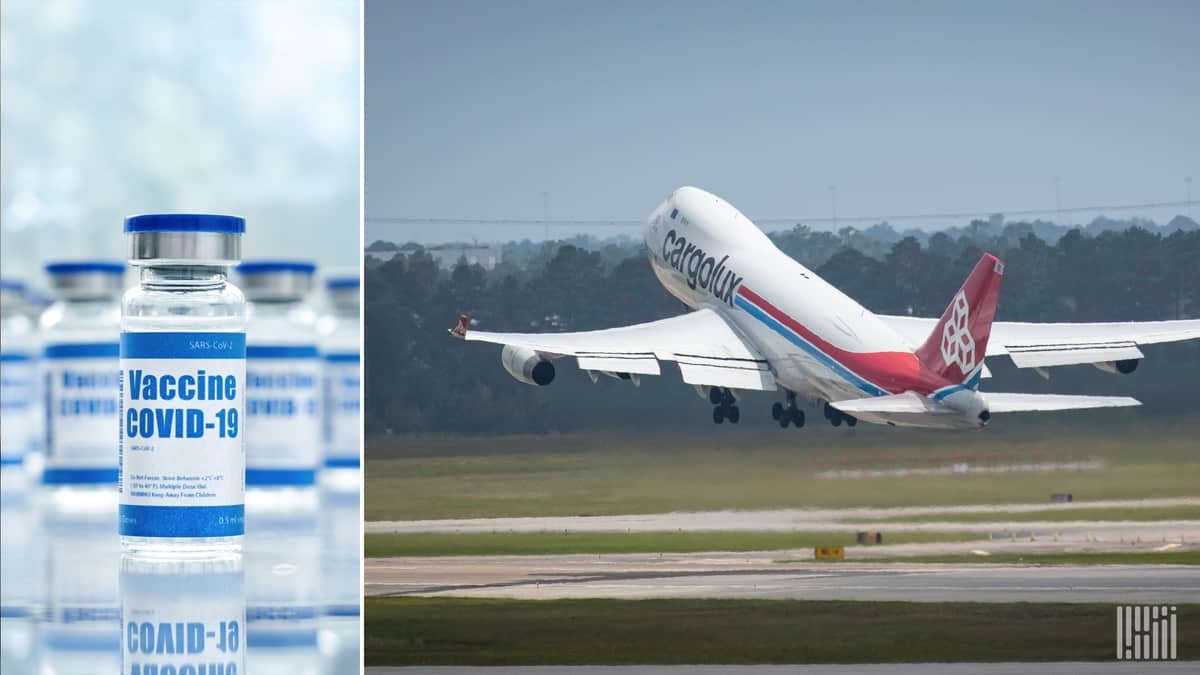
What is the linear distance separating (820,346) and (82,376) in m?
5.26

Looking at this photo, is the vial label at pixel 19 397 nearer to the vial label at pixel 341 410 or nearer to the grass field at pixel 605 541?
the vial label at pixel 341 410

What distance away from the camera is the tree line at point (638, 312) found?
269 inches

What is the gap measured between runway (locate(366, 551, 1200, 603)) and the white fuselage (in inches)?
26.9

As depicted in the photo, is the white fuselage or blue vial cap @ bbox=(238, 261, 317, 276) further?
the white fuselage

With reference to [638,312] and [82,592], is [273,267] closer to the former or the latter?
[82,592]

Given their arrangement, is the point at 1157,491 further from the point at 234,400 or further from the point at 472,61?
the point at 234,400

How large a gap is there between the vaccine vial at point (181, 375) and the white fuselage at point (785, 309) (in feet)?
15.3

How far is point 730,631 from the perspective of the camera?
22.0 ft

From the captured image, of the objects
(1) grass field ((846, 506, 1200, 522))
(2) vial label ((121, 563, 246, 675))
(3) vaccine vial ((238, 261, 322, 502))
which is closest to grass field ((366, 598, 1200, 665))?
(1) grass field ((846, 506, 1200, 522))

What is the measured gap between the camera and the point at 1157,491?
6734mm

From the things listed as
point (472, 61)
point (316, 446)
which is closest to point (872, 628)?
point (472, 61)

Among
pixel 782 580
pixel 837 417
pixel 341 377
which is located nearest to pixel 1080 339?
pixel 837 417

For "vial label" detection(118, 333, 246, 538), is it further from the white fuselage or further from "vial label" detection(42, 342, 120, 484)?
the white fuselage

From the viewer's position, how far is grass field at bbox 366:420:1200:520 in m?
6.76
